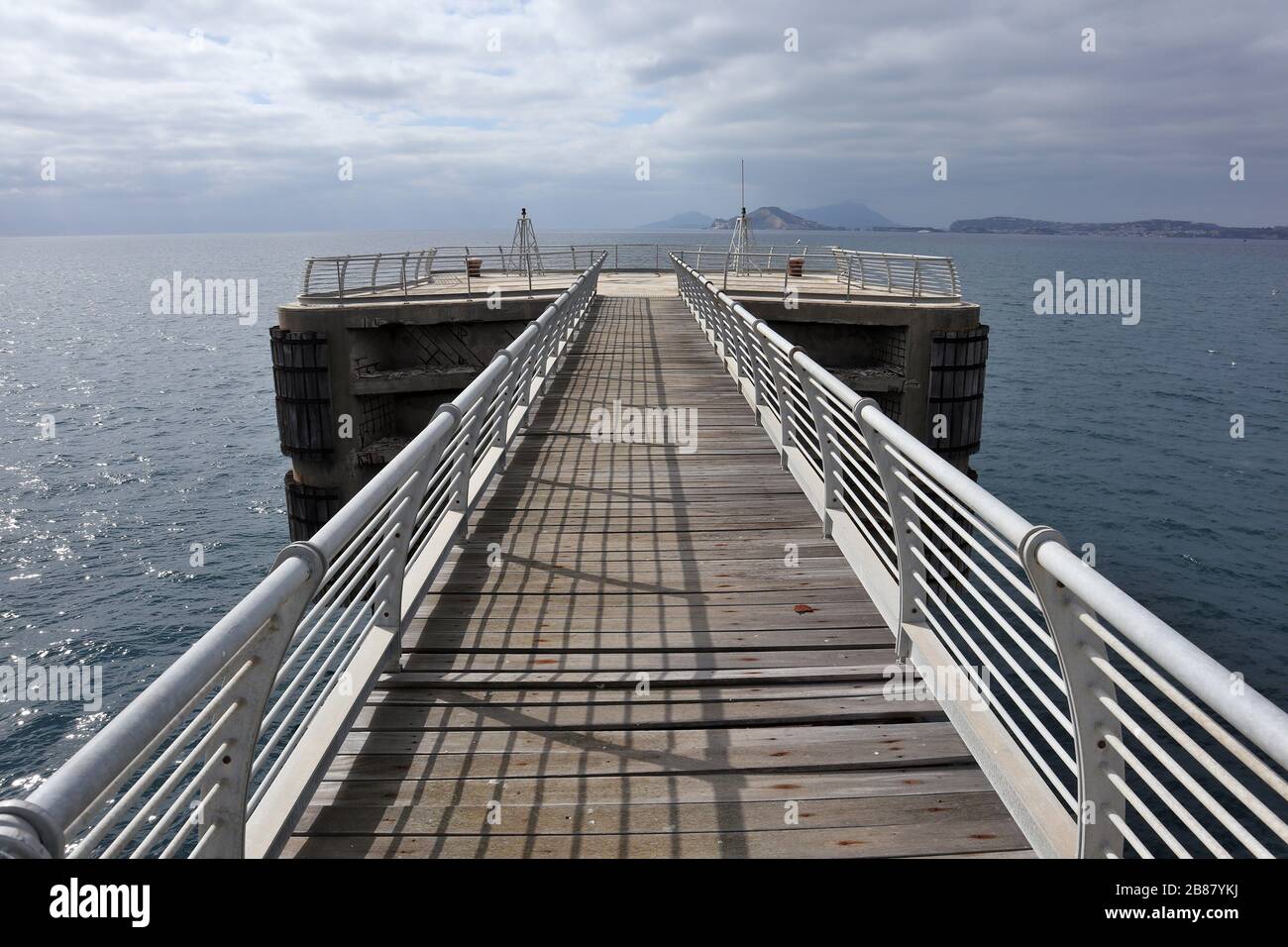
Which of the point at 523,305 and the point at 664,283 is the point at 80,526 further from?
the point at 664,283

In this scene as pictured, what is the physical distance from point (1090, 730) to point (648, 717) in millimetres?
1937

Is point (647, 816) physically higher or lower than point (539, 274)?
lower

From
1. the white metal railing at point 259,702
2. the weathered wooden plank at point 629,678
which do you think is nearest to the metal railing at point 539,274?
the white metal railing at point 259,702

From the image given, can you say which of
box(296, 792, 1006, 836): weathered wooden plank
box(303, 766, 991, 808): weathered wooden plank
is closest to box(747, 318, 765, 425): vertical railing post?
box(303, 766, 991, 808): weathered wooden plank

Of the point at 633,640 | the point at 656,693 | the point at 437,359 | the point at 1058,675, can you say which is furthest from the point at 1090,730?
the point at 437,359

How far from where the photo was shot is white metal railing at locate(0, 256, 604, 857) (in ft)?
5.98

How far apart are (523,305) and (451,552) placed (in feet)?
57.6

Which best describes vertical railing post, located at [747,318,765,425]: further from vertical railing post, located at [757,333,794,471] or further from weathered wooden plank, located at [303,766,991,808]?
weathered wooden plank, located at [303,766,991,808]

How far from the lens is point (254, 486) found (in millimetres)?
32406

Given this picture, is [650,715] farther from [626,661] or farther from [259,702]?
[259,702]

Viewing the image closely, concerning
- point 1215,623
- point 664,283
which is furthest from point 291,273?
point 1215,623

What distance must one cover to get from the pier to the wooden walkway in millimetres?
15

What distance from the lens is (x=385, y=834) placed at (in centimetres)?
324

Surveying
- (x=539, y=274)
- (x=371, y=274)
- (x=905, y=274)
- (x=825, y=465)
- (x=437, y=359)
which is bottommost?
(x=825, y=465)
